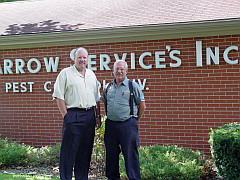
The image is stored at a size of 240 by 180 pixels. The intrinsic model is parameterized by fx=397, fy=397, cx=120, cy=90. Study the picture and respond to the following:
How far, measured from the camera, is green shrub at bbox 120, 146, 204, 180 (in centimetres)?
654

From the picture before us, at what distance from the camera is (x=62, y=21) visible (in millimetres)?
9812

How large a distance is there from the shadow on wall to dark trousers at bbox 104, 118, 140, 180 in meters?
3.72

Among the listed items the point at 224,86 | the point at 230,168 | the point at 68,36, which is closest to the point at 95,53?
the point at 68,36

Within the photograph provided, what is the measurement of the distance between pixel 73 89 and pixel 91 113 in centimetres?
46

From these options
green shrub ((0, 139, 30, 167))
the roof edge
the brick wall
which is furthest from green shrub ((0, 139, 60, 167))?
the roof edge

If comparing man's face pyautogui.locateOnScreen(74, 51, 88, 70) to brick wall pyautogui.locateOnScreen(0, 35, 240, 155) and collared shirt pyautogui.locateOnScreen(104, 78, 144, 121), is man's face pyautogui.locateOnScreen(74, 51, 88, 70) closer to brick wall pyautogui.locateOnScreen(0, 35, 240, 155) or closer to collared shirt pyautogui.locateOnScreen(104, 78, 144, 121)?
collared shirt pyautogui.locateOnScreen(104, 78, 144, 121)

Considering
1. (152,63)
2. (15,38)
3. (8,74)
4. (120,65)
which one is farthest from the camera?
(8,74)

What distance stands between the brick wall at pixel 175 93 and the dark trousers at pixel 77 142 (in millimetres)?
2860

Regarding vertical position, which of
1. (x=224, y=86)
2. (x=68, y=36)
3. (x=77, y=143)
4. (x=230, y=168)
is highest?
(x=68, y=36)

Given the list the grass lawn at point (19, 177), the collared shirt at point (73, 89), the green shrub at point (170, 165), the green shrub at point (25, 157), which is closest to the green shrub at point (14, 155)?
the green shrub at point (25, 157)

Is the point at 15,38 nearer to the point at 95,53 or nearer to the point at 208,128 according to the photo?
the point at 95,53

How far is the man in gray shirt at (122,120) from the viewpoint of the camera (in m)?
5.65

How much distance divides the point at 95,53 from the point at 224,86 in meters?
2.96

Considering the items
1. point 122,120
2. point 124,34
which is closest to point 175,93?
point 124,34
